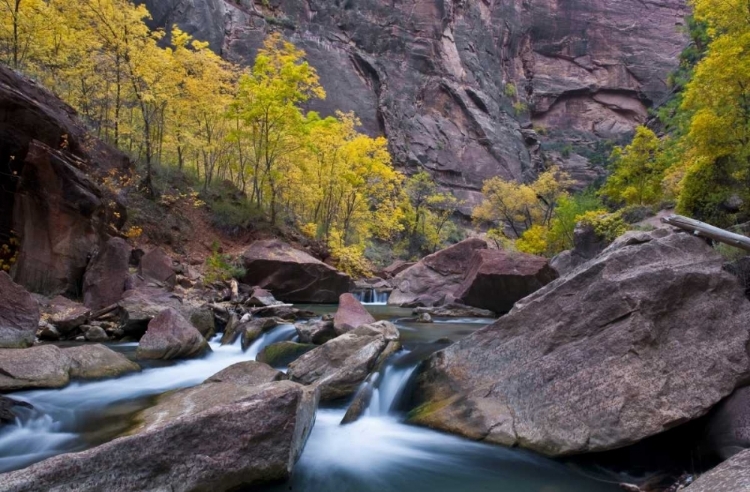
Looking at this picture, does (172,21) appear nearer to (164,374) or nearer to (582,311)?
(164,374)

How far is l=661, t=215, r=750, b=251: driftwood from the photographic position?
6.95m

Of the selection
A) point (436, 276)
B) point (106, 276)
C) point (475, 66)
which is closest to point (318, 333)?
point (106, 276)

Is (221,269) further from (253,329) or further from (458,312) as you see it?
(458,312)

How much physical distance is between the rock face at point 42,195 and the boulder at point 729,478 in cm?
1547

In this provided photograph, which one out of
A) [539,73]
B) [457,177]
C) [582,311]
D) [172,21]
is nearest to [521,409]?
[582,311]

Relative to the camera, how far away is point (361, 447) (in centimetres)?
683

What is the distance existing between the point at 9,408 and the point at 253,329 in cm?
580

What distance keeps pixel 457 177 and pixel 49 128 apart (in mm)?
54894

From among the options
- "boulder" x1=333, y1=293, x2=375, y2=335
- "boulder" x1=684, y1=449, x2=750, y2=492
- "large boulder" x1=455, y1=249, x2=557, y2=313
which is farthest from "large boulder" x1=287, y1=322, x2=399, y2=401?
"large boulder" x1=455, y1=249, x2=557, y2=313

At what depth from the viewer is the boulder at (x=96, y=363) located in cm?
902

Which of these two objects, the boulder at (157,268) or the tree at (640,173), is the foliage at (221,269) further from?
the tree at (640,173)

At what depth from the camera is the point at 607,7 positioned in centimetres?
8275

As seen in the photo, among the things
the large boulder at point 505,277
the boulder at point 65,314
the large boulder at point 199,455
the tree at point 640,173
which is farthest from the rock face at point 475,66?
the large boulder at point 199,455

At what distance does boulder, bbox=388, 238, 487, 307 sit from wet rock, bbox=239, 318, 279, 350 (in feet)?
36.7
